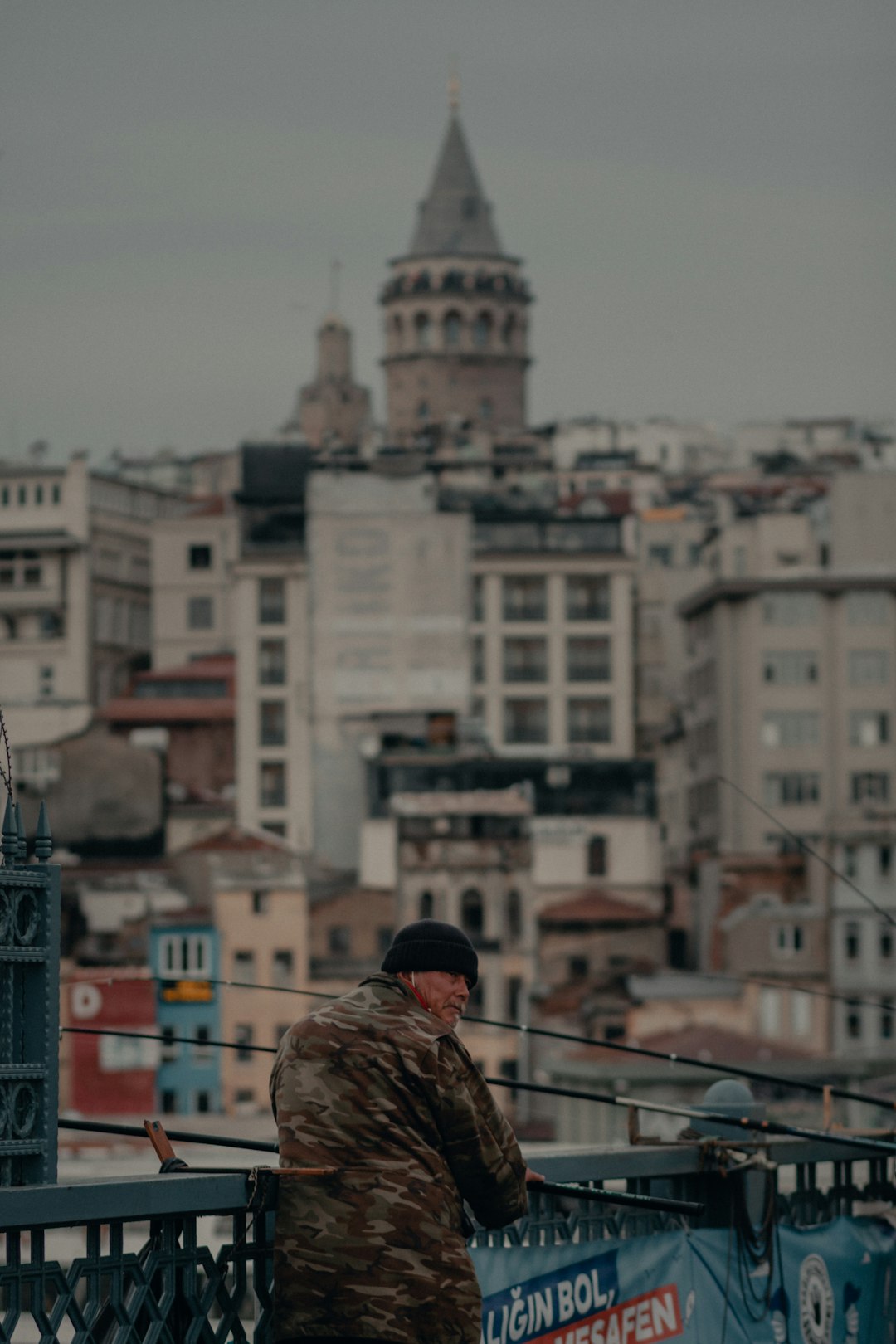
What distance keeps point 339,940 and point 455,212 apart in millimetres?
100961

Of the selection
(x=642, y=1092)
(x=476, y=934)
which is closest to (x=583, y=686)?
(x=476, y=934)

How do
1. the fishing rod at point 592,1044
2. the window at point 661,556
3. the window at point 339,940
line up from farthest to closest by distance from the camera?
the window at point 661,556 → the window at point 339,940 → the fishing rod at point 592,1044

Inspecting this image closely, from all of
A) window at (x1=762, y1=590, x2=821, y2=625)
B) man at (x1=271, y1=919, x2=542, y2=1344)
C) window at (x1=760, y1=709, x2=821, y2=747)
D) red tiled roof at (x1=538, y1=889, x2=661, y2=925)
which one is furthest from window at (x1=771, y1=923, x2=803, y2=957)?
man at (x1=271, y1=919, x2=542, y2=1344)

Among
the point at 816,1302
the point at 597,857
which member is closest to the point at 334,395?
the point at 597,857

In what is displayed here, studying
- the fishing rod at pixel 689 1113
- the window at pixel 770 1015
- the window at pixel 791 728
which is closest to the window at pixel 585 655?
the window at pixel 791 728

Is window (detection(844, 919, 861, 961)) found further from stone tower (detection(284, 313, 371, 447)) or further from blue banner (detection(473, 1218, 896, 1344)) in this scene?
stone tower (detection(284, 313, 371, 447))

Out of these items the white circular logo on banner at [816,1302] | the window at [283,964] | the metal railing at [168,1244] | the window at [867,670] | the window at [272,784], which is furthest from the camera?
the window at [272,784]

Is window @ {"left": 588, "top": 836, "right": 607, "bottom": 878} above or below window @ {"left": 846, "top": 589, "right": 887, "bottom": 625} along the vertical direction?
below

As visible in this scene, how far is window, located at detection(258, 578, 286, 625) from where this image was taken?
107 metres

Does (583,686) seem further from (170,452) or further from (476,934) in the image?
(170,452)

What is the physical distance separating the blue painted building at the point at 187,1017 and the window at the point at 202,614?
32.5 meters

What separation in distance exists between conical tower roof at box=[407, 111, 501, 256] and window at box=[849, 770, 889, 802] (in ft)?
285

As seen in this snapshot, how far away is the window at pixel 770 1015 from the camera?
8575cm

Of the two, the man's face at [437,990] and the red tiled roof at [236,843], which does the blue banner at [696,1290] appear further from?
the red tiled roof at [236,843]
